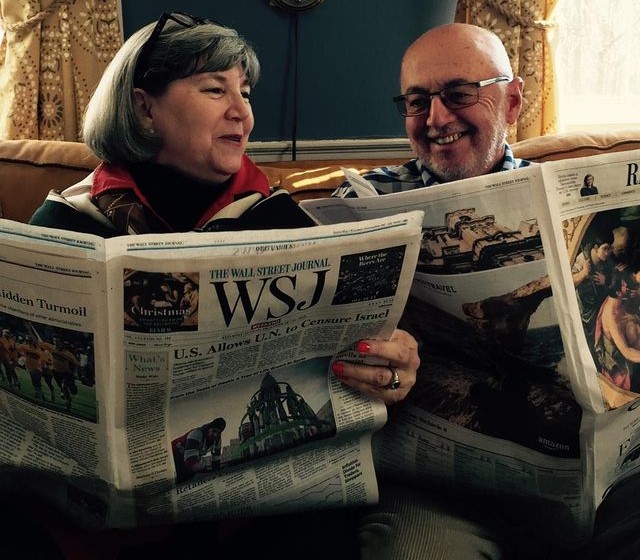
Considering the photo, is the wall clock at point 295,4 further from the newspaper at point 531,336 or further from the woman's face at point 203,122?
the newspaper at point 531,336

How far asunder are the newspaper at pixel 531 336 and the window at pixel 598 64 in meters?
1.58

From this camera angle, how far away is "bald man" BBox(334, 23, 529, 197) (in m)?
1.29

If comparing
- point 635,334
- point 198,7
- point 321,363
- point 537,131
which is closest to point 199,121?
point 321,363

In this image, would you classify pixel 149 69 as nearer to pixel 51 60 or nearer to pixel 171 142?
pixel 171 142

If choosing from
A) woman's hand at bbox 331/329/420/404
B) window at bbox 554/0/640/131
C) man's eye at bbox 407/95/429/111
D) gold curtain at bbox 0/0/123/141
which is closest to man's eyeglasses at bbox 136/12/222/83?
man's eye at bbox 407/95/429/111

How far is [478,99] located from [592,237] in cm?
51

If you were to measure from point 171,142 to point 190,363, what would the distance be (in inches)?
18.7

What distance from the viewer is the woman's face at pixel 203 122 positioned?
1072 mm

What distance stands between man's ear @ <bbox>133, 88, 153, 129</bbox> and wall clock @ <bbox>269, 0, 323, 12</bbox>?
38.0 inches

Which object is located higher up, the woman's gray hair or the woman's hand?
the woman's gray hair

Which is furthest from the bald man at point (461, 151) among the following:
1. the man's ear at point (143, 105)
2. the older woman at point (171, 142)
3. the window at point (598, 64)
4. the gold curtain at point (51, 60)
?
the window at point (598, 64)

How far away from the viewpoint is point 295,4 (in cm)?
193

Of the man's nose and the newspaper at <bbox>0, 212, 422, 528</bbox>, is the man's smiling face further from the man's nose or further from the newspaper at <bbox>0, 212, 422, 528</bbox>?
the newspaper at <bbox>0, 212, 422, 528</bbox>

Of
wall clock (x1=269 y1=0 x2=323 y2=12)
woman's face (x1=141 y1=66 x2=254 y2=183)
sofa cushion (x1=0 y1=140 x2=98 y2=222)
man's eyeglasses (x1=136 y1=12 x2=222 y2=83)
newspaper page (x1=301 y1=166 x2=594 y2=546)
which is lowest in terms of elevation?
newspaper page (x1=301 y1=166 x2=594 y2=546)
